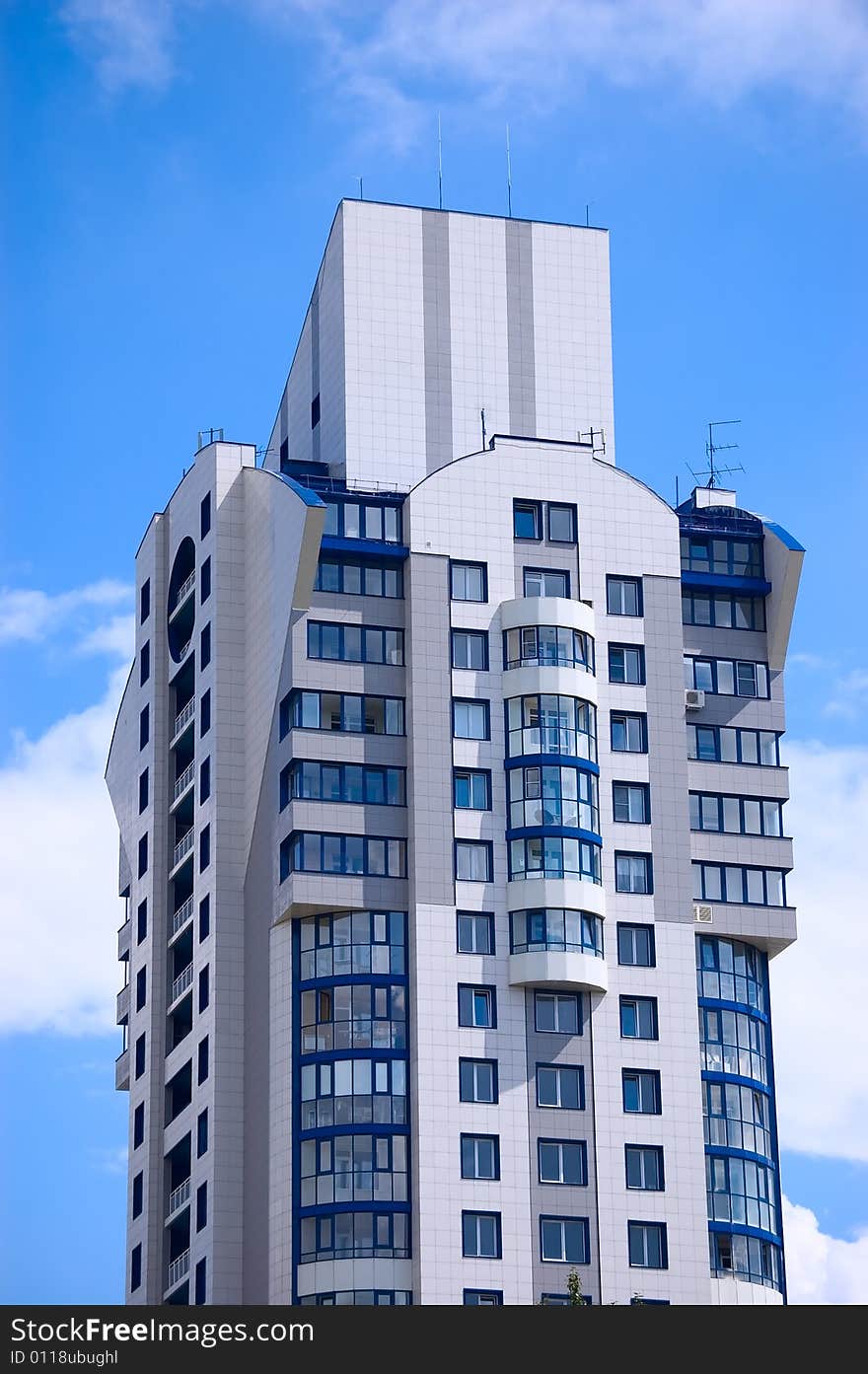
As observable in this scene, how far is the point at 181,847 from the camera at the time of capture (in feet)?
367

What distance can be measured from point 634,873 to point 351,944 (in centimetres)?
1180

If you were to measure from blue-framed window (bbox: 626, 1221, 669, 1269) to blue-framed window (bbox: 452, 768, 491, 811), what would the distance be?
55.4 ft

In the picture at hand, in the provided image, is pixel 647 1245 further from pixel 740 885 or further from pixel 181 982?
pixel 181 982

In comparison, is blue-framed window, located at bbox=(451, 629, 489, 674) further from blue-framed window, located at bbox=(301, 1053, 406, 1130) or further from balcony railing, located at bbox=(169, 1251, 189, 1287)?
balcony railing, located at bbox=(169, 1251, 189, 1287)

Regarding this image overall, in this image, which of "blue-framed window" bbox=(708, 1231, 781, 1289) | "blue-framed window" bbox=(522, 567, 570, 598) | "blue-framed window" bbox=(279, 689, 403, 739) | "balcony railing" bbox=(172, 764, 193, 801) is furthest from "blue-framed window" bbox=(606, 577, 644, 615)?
"blue-framed window" bbox=(708, 1231, 781, 1289)

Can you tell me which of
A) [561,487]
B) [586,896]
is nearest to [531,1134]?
[586,896]

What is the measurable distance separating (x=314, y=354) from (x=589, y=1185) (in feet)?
130

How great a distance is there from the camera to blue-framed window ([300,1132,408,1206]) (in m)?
96.5

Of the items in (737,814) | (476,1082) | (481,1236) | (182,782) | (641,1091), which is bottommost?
(481,1236)

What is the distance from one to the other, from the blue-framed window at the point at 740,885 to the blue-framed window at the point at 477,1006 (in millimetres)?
10321

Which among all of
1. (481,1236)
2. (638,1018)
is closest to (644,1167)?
(638,1018)

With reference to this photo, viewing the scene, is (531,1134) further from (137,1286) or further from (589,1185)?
(137,1286)

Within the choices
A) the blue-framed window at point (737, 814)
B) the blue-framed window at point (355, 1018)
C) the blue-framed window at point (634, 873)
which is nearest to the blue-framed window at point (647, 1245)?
the blue-framed window at point (355, 1018)

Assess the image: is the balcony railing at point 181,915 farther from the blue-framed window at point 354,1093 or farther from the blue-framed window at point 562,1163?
the blue-framed window at point 562,1163
